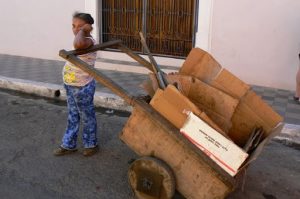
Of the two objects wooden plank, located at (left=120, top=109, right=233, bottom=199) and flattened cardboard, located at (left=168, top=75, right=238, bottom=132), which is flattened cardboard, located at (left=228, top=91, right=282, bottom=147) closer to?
flattened cardboard, located at (left=168, top=75, right=238, bottom=132)

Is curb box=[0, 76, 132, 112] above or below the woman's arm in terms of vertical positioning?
below

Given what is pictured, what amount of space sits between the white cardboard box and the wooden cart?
0.15 feet

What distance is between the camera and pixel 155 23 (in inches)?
313

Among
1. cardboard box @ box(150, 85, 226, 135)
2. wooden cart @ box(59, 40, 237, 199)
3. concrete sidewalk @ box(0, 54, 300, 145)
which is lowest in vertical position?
concrete sidewalk @ box(0, 54, 300, 145)

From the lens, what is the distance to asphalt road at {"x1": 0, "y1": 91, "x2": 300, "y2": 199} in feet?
11.7

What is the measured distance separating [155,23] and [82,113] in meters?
4.34

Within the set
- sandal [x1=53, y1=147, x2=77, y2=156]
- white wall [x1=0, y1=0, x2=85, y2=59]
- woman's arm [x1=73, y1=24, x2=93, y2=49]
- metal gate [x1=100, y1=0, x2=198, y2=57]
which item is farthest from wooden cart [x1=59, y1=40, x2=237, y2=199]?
white wall [x1=0, y1=0, x2=85, y2=59]

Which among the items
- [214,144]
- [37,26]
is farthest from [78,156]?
[37,26]

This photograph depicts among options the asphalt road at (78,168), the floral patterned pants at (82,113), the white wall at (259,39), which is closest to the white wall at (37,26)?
the white wall at (259,39)

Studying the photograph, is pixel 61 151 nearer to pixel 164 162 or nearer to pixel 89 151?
pixel 89 151

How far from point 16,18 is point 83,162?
633 centimetres

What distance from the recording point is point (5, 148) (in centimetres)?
444

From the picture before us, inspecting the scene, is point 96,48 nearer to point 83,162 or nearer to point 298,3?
point 83,162

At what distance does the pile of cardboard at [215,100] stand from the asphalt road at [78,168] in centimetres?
74
